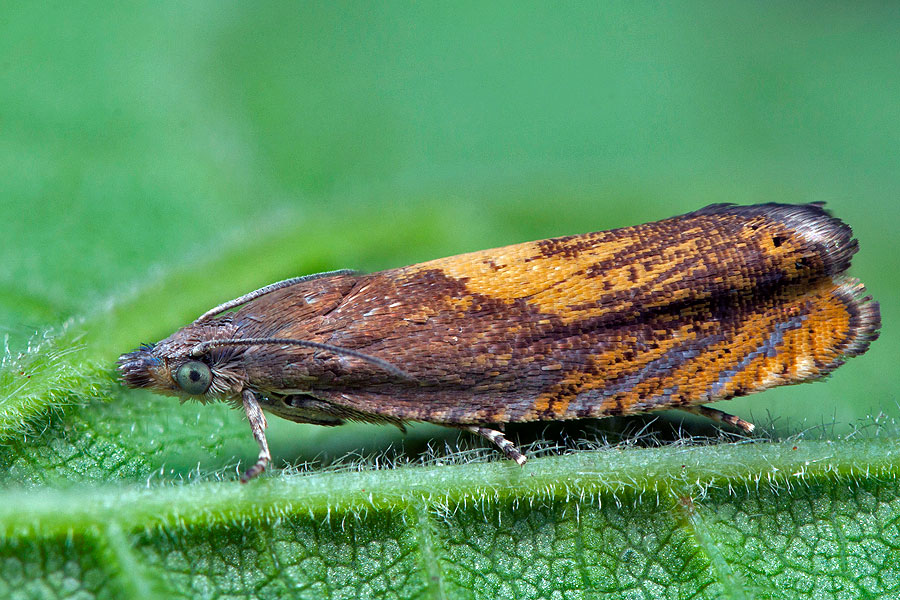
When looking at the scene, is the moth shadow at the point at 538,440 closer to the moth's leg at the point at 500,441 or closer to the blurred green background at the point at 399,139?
the moth's leg at the point at 500,441

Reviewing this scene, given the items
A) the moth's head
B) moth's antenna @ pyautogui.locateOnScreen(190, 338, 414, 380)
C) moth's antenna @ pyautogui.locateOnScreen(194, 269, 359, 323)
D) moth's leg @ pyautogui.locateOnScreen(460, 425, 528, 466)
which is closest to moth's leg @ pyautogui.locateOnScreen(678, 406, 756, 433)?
moth's leg @ pyautogui.locateOnScreen(460, 425, 528, 466)

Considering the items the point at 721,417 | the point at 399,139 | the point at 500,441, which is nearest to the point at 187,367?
the point at 500,441

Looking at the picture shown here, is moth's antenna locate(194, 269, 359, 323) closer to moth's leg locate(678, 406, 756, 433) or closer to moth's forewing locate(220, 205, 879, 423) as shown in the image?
moth's forewing locate(220, 205, 879, 423)

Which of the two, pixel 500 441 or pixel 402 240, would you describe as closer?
pixel 500 441

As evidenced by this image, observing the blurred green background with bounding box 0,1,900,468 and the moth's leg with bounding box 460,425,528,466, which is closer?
the moth's leg with bounding box 460,425,528,466

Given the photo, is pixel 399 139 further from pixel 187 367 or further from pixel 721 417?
pixel 721 417

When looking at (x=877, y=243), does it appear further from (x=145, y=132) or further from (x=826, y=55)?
(x=145, y=132)

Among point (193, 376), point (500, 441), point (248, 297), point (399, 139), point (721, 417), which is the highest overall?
point (399, 139)

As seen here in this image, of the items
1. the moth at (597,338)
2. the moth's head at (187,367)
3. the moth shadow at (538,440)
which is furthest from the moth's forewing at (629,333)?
the moth's head at (187,367)
